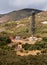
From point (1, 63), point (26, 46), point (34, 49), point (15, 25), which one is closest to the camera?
point (1, 63)

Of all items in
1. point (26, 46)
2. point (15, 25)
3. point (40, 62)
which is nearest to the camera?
point (40, 62)

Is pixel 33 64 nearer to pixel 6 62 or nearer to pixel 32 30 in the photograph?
pixel 6 62

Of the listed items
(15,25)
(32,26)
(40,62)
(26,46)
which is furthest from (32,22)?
(15,25)

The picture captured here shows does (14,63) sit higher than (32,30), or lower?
higher

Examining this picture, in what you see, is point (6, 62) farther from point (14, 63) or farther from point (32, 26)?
point (32, 26)

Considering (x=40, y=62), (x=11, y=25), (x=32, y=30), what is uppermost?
(x=40, y=62)

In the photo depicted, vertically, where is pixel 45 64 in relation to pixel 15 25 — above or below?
above

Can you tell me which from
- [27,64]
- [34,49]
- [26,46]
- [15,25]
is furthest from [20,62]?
[15,25]

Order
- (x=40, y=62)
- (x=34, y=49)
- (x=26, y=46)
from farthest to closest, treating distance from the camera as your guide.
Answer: (x=26, y=46) < (x=34, y=49) < (x=40, y=62)

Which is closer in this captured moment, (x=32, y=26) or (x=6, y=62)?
(x=6, y=62)
